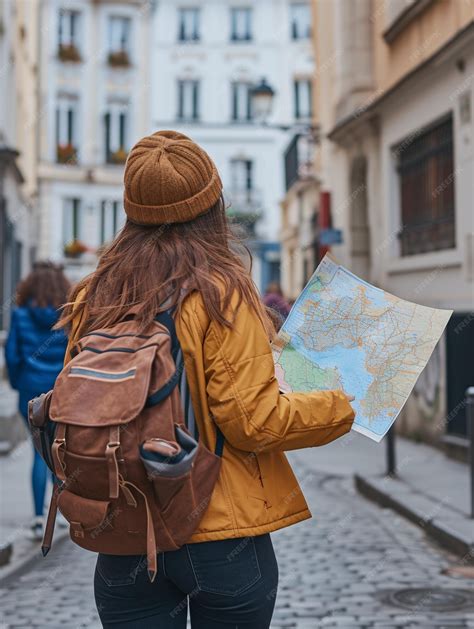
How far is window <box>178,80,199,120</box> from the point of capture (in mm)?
39781

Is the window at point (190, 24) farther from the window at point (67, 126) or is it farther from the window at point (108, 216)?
the window at point (108, 216)

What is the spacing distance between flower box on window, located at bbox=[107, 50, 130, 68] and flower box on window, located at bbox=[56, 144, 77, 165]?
3.53 m

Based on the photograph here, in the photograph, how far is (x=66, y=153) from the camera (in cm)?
3709

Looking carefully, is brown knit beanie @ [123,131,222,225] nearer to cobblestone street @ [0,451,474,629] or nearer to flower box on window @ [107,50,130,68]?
cobblestone street @ [0,451,474,629]

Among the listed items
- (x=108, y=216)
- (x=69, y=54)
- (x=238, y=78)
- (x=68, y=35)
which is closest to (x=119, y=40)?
(x=68, y=35)

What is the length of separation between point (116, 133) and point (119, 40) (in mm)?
3697

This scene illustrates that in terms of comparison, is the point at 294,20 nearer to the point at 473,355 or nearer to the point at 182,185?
the point at 473,355

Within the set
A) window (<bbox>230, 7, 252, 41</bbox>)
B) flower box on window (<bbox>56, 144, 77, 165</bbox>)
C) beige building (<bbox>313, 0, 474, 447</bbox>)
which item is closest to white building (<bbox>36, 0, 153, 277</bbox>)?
flower box on window (<bbox>56, 144, 77, 165</bbox>)

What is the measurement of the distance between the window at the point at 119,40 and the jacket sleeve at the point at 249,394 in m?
36.9

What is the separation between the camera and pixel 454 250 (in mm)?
11469

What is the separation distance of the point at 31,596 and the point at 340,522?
2806mm

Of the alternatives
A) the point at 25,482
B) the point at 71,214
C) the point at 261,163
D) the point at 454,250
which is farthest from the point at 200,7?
the point at 25,482

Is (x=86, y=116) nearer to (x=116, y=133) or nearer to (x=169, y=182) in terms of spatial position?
(x=116, y=133)

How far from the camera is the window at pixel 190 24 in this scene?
39875 millimetres
